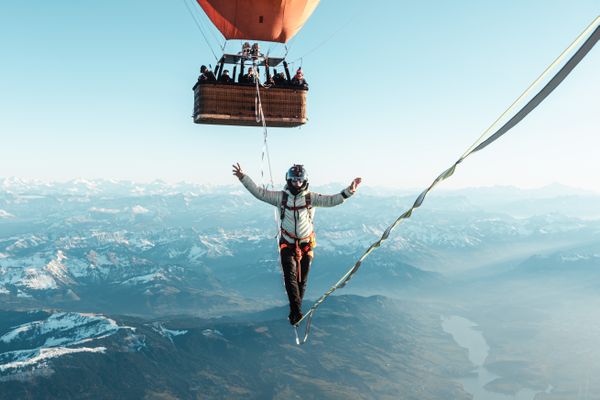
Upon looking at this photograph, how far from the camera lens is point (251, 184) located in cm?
1296

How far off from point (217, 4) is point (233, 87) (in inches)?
113

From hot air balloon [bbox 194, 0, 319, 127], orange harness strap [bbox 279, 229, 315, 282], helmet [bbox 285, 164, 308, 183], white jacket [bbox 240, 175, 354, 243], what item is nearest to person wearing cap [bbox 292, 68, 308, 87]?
hot air balloon [bbox 194, 0, 319, 127]

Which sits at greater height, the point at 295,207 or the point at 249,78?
the point at 249,78

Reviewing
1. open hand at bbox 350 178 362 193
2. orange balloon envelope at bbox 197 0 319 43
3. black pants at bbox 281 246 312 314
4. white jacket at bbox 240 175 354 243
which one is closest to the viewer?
open hand at bbox 350 178 362 193

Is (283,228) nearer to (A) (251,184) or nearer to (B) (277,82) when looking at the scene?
(A) (251,184)

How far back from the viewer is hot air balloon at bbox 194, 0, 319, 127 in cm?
1548

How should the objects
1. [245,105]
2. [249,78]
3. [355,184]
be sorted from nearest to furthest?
[355,184] → [245,105] → [249,78]

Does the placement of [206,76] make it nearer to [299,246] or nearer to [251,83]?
[251,83]

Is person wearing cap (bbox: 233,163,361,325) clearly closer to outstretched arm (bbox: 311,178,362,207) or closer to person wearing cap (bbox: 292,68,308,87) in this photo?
outstretched arm (bbox: 311,178,362,207)

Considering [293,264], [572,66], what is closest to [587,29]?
[572,66]

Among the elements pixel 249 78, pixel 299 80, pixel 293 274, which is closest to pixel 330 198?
pixel 293 274

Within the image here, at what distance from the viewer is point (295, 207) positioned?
1295 cm

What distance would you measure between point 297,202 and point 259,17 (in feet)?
23.1

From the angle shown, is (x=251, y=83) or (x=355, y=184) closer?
(x=355, y=184)
